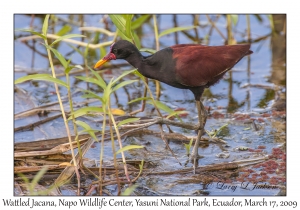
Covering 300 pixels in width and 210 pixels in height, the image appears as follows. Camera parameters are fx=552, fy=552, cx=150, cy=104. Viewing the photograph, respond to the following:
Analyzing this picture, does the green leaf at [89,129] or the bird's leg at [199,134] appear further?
the bird's leg at [199,134]

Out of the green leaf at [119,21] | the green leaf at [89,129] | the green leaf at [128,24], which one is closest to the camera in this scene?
the green leaf at [89,129]

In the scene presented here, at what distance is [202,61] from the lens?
228 inches

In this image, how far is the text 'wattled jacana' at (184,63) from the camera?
5.55 meters

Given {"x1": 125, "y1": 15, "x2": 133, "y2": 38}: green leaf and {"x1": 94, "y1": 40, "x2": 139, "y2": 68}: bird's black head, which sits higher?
{"x1": 125, "y1": 15, "x2": 133, "y2": 38}: green leaf

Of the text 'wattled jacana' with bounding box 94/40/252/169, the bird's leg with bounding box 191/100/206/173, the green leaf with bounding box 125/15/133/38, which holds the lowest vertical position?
the bird's leg with bounding box 191/100/206/173

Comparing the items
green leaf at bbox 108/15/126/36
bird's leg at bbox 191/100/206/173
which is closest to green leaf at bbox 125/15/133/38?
green leaf at bbox 108/15/126/36

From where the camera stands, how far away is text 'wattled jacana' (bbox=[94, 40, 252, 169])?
5.55 m

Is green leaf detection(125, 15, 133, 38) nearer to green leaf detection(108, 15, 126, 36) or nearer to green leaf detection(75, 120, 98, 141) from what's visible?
green leaf detection(108, 15, 126, 36)

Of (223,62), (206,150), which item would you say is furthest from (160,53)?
(206,150)

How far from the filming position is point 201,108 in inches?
243

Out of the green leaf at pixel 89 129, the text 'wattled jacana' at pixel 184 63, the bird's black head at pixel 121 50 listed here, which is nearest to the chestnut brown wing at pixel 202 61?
the text 'wattled jacana' at pixel 184 63

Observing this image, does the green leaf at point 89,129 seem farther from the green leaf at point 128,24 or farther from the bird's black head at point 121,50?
the green leaf at point 128,24

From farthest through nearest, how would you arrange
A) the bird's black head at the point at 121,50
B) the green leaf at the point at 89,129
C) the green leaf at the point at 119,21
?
the green leaf at the point at 119,21 < the bird's black head at the point at 121,50 < the green leaf at the point at 89,129

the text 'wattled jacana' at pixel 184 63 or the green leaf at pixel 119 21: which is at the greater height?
the green leaf at pixel 119 21
